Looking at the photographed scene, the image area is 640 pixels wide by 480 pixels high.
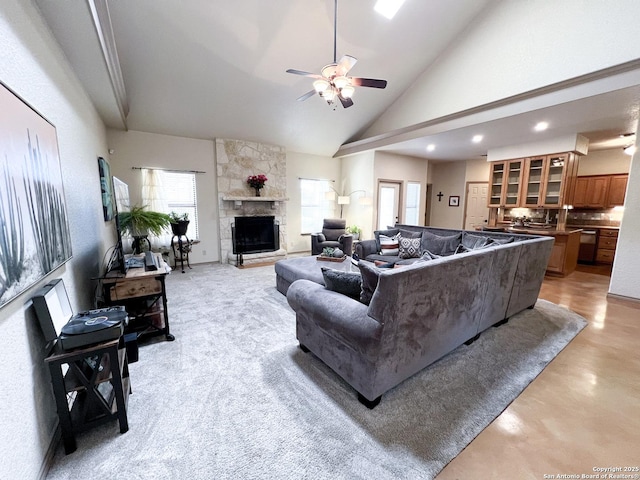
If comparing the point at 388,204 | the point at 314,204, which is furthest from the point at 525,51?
the point at 314,204

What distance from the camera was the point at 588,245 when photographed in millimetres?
5934

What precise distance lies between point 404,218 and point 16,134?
7.23m

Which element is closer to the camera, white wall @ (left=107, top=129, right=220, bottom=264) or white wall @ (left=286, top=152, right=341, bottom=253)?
white wall @ (left=107, top=129, right=220, bottom=264)

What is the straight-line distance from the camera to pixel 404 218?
7383 mm

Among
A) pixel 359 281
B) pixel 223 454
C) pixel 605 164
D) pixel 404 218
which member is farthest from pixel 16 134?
pixel 605 164

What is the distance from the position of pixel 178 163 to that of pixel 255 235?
2195mm

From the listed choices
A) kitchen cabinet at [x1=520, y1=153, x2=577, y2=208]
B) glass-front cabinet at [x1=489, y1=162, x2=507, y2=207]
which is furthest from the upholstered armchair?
kitchen cabinet at [x1=520, y1=153, x2=577, y2=208]

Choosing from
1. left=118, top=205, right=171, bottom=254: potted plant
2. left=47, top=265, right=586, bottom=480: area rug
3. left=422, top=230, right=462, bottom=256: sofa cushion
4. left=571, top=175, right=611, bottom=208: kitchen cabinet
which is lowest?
left=47, top=265, right=586, bottom=480: area rug

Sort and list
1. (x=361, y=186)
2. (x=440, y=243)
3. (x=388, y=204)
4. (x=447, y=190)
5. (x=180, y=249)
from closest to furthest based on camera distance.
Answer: (x=440, y=243) < (x=180, y=249) < (x=361, y=186) < (x=388, y=204) < (x=447, y=190)

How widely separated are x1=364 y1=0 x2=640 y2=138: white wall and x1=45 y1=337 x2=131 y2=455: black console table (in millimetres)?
5302

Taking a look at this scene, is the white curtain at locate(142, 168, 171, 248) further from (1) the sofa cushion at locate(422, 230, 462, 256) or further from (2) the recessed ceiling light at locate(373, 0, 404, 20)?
(1) the sofa cushion at locate(422, 230, 462, 256)

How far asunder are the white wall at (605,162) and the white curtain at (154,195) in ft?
30.9

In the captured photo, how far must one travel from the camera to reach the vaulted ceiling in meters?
3.02

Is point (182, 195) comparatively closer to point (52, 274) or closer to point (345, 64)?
point (52, 274)
